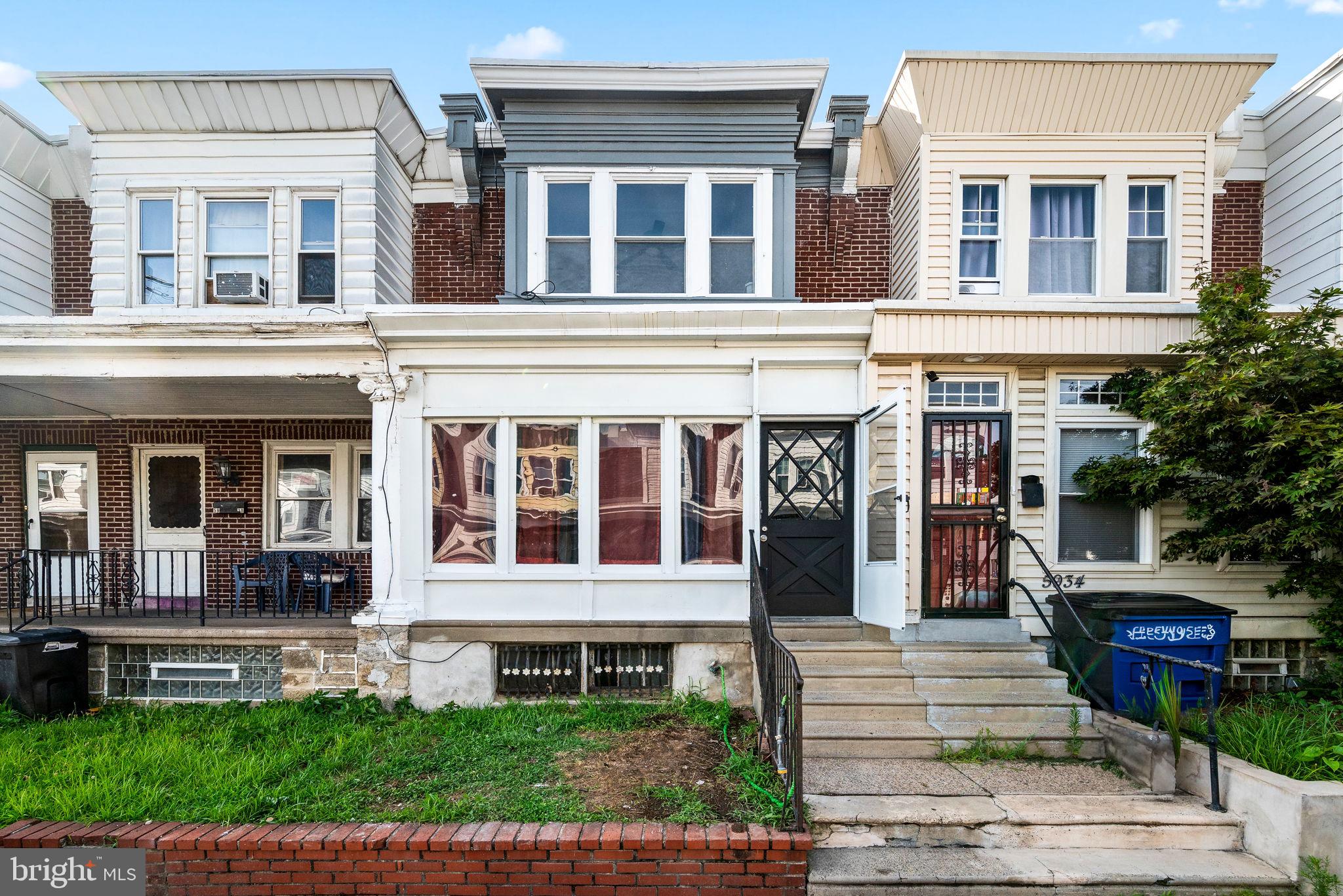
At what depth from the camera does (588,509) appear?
21.9ft

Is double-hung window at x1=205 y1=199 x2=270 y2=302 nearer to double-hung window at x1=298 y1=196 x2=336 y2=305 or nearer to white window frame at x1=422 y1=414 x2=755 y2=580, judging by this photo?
double-hung window at x1=298 y1=196 x2=336 y2=305

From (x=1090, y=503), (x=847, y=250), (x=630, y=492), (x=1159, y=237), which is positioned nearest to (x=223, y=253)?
(x=630, y=492)

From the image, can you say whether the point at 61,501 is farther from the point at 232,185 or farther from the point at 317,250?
the point at 317,250

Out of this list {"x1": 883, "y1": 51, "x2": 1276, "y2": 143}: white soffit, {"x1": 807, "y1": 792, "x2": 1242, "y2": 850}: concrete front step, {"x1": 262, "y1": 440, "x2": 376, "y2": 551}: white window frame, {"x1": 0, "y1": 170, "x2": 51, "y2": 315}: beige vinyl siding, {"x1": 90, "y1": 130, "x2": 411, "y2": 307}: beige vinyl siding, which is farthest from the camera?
{"x1": 262, "y1": 440, "x2": 376, "y2": 551}: white window frame

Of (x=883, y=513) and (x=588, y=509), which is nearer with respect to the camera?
(x=883, y=513)

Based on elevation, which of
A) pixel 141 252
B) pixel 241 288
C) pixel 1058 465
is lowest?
pixel 1058 465

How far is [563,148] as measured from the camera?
7250mm

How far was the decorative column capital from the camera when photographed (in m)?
6.52

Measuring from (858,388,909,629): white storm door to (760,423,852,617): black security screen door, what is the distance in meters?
0.19

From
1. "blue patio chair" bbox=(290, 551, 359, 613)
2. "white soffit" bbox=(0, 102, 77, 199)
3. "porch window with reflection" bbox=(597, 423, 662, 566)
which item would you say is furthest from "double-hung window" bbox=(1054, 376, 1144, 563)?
"white soffit" bbox=(0, 102, 77, 199)

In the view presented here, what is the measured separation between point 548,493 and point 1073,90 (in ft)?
22.8

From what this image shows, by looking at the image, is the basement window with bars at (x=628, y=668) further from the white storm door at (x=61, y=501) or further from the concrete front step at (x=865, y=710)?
the white storm door at (x=61, y=501)

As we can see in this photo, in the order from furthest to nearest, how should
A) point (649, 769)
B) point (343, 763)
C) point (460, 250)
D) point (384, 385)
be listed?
1. point (460, 250)
2. point (384, 385)
3. point (343, 763)
4. point (649, 769)

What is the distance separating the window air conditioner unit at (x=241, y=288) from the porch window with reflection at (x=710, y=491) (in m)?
5.05
